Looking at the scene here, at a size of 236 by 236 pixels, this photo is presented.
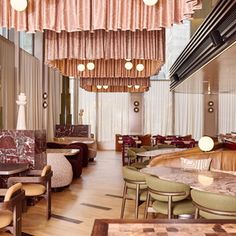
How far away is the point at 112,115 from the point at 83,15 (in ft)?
40.1

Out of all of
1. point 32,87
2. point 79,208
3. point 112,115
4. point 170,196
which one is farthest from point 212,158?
point 112,115

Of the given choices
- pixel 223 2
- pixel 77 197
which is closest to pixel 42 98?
pixel 77 197

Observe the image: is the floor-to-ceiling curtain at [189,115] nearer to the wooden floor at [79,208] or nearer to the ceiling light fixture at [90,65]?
the wooden floor at [79,208]

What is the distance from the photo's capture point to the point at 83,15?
3.56 metres

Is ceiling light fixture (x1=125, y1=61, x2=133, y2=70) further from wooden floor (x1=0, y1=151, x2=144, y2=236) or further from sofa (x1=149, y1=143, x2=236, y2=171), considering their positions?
wooden floor (x1=0, y1=151, x2=144, y2=236)

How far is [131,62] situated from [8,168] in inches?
156

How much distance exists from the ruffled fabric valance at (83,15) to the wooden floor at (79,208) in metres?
2.48

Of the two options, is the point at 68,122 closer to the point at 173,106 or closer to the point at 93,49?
the point at 173,106

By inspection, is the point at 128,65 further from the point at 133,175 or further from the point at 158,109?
the point at 158,109

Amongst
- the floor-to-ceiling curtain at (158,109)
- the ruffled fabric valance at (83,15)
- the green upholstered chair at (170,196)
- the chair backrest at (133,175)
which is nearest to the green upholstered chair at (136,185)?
the chair backrest at (133,175)

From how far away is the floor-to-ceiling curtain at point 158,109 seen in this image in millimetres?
15531

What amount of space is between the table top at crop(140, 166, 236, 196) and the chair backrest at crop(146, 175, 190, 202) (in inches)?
4.6

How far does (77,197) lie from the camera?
6.34 m

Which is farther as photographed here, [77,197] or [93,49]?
[77,197]
